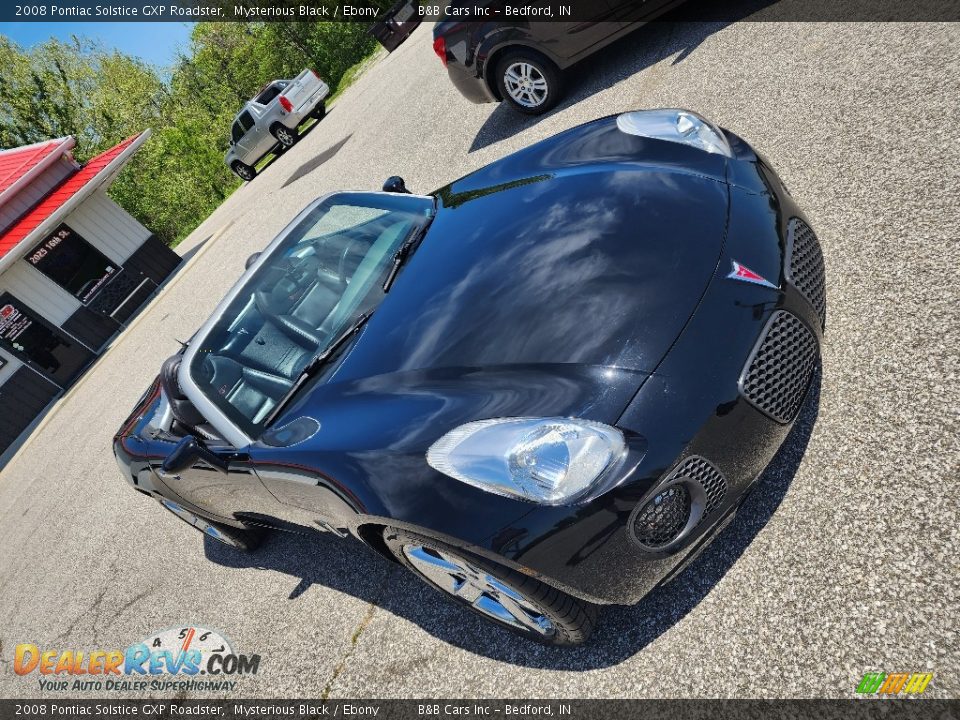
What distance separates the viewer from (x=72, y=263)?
12625mm

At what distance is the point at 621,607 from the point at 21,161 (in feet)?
50.4

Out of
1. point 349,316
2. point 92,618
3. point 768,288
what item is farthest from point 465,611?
point 92,618

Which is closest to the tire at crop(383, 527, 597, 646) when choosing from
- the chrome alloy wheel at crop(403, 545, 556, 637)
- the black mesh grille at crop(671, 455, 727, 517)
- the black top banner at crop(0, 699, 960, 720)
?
the chrome alloy wheel at crop(403, 545, 556, 637)

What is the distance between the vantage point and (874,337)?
9.91ft

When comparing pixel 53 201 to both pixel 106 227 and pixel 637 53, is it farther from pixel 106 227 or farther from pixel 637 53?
pixel 637 53

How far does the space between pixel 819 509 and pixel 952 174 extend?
220 cm

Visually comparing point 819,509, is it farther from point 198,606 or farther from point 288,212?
point 288,212

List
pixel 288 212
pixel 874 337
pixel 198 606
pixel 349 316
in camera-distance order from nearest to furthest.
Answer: pixel 874 337 < pixel 349 316 < pixel 198 606 < pixel 288 212

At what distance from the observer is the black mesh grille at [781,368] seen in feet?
7.59

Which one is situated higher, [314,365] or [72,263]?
[72,263]

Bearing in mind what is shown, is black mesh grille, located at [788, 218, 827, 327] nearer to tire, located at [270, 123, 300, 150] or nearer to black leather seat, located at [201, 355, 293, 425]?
black leather seat, located at [201, 355, 293, 425]

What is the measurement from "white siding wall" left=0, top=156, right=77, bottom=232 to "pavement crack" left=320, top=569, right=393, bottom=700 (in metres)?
12.5

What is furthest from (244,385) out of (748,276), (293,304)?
(748,276)

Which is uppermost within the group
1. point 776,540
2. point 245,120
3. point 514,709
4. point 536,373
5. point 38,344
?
point 245,120
